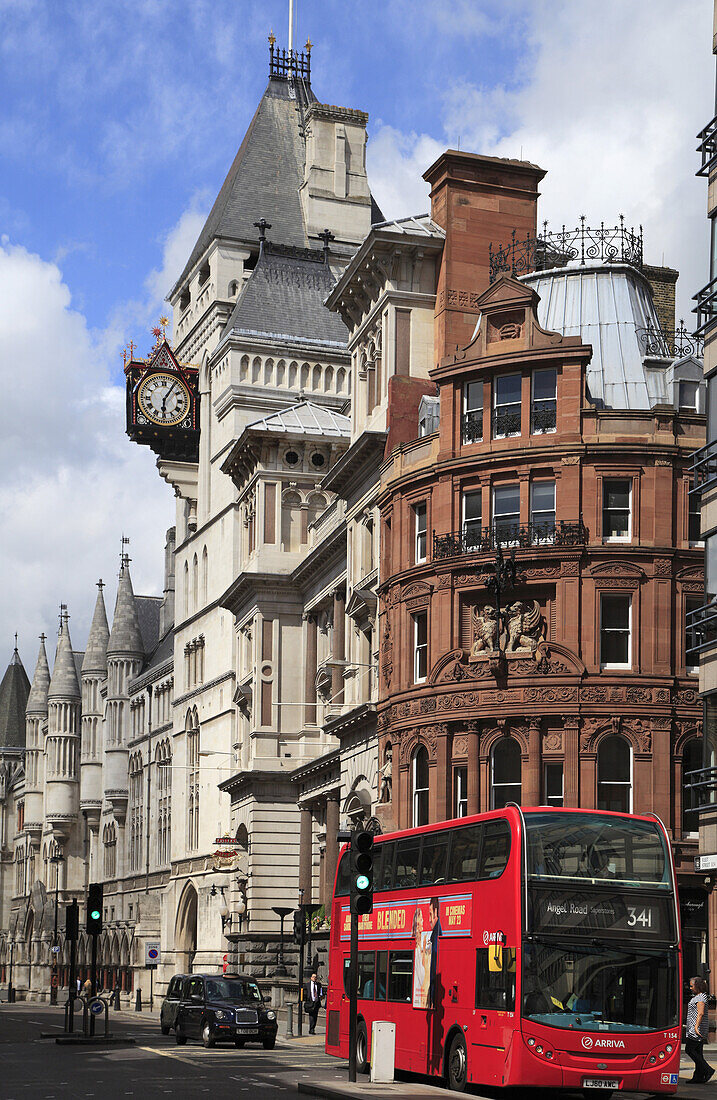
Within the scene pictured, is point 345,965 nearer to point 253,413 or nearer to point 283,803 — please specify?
point 283,803

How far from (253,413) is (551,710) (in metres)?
38.9

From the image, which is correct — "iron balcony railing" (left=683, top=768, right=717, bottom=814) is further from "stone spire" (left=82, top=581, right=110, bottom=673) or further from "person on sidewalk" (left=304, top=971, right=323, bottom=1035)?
"stone spire" (left=82, top=581, right=110, bottom=673)

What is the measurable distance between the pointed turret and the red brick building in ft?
447

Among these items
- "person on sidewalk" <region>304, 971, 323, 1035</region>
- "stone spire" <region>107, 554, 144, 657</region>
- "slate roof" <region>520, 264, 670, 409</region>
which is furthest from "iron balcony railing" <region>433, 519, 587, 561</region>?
"stone spire" <region>107, 554, 144, 657</region>

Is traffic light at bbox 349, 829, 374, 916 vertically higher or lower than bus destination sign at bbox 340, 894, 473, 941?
higher

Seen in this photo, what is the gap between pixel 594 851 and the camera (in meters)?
24.9

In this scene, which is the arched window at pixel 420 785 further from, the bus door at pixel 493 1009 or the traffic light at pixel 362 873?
the bus door at pixel 493 1009

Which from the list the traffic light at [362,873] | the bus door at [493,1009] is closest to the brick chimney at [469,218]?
the traffic light at [362,873]

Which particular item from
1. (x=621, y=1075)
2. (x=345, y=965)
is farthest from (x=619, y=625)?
(x=621, y=1075)

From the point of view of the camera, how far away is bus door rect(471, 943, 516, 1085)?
81.0 feet

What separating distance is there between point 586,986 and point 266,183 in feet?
230

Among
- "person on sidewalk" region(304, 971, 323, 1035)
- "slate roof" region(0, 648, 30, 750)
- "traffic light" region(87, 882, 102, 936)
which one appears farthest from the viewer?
"slate roof" region(0, 648, 30, 750)

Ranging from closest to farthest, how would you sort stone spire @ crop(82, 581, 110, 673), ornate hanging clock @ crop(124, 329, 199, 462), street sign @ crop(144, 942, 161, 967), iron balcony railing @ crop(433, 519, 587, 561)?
iron balcony railing @ crop(433, 519, 587, 561) → street sign @ crop(144, 942, 161, 967) → ornate hanging clock @ crop(124, 329, 199, 462) → stone spire @ crop(82, 581, 110, 673)

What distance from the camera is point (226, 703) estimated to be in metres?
80.6
